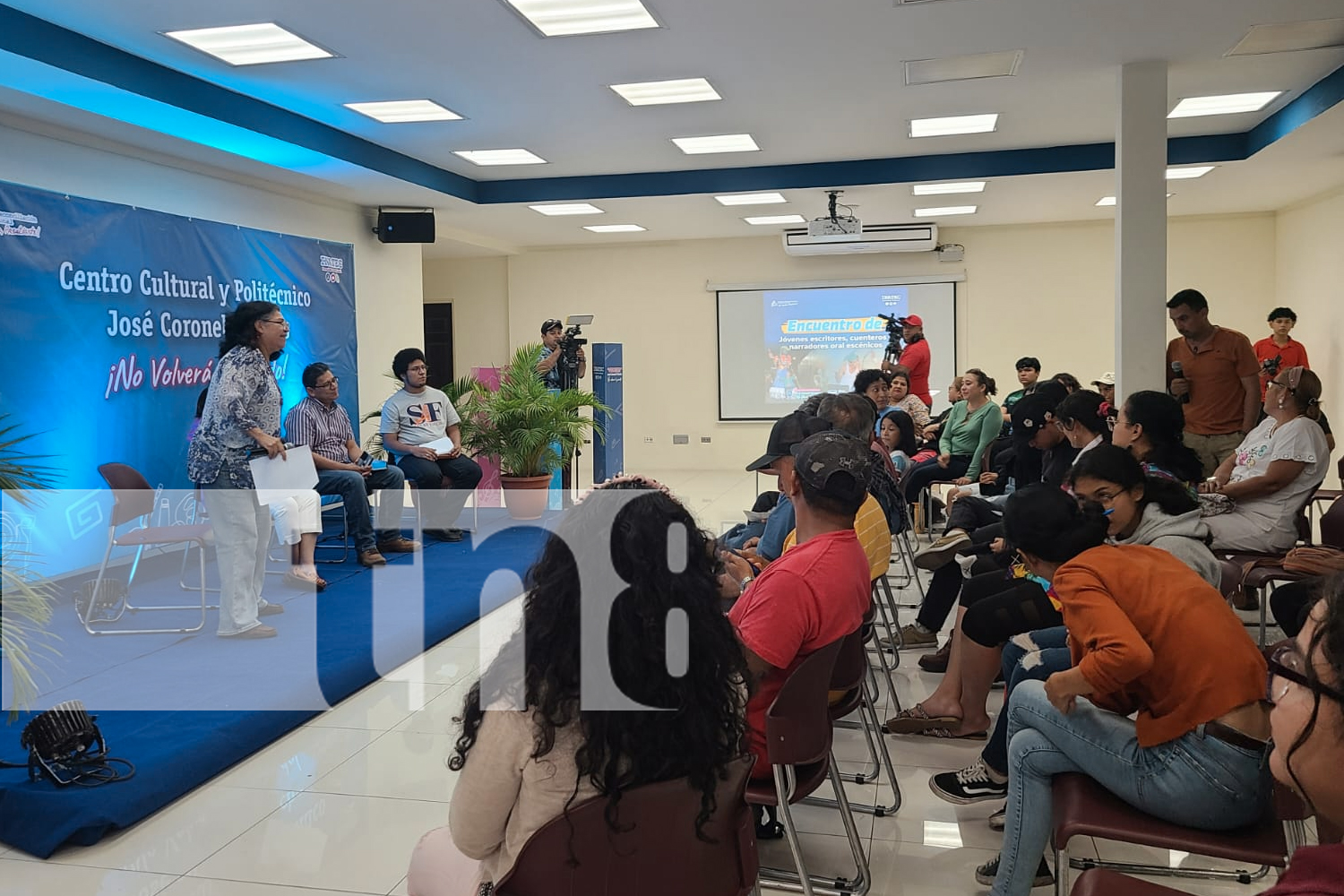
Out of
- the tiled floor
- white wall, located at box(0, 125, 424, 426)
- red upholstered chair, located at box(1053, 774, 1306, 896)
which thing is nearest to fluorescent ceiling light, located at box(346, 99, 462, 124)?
white wall, located at box(0, 125, 424, 426)

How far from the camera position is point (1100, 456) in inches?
101

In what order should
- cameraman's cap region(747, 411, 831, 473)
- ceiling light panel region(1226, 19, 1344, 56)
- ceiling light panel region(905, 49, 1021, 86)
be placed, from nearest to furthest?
cameraman's cap region(747, 411, 831, 473) < ceiling light panel region(1226, 19, 1344, 56) < ceiling light panel region(905, 49, 1021, 86)

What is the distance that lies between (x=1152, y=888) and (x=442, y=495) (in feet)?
21.1

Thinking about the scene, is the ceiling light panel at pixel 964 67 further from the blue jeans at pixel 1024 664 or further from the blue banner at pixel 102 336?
the blue banner at pixel 102 336

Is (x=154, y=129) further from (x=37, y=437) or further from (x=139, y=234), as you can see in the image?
(x=37, y=437)

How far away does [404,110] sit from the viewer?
6270 mm

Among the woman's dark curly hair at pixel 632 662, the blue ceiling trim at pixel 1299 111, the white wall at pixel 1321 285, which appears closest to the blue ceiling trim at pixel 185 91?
the woman's dark curly hair at pixel 632 662

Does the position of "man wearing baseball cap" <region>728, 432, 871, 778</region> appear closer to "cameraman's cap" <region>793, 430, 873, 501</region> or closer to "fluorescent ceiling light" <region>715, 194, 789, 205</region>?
"cameraman's cap" <region>793, 430, 873, 501</region>

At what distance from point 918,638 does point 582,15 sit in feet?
10.8

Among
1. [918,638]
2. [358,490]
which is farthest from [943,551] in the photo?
[358,490]

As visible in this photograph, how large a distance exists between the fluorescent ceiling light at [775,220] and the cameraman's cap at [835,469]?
8.25 m

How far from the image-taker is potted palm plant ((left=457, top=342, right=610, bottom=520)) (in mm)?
7730

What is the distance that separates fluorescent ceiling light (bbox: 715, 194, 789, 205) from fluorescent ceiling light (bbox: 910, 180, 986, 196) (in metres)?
1.24

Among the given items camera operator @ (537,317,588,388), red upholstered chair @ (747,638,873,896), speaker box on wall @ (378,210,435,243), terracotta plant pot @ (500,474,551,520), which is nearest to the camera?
red upholstered chair @ (747,638,873,896)
